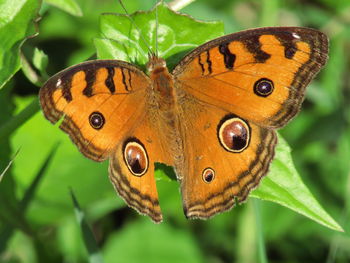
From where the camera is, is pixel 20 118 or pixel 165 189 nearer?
pixel 20 118

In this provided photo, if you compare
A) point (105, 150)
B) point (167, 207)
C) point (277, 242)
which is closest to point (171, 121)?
point (105, 150)

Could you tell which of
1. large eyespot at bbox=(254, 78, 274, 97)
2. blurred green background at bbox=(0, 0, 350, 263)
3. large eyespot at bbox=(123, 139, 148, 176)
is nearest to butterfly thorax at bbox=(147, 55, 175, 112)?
large eyespot at bbox=(123, 139, 148, 176)

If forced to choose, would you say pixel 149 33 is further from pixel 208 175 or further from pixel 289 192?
pixel 289 192

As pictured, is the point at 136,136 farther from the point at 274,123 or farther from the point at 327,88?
the point at 327,88

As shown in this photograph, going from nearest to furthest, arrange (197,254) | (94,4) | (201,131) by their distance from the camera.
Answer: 1. (201,131)
2. (197,254)
3. (94,4)

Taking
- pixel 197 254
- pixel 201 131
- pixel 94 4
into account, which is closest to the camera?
pixel 201 131

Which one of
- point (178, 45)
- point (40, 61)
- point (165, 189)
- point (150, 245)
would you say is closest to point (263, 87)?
point (178, 45)

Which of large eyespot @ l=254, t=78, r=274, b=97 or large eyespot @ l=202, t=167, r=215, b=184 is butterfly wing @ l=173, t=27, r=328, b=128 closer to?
large eyespot @ l=254, t=78, r=274, b=97
